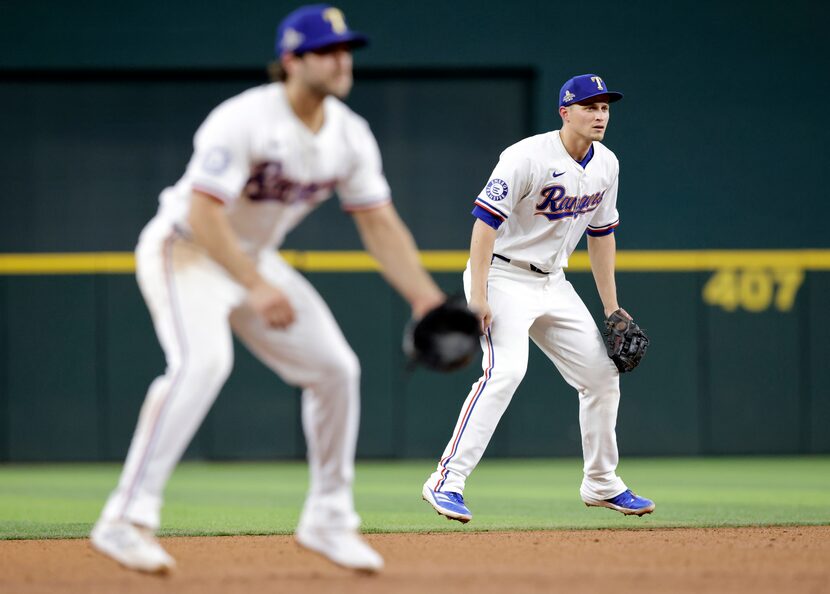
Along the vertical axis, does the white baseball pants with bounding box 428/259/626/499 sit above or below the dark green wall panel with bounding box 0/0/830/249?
below

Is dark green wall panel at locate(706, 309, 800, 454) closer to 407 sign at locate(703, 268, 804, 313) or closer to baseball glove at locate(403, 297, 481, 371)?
407 sign at locate(703, 268, 804, 313)

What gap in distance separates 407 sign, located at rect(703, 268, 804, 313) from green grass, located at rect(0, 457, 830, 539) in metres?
1.27

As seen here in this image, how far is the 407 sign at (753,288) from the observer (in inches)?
425

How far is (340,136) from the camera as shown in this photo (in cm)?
405

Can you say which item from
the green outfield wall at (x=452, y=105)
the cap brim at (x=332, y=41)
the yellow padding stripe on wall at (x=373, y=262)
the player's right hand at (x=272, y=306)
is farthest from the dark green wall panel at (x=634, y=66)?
the player's right hand at (x=272, y=306)

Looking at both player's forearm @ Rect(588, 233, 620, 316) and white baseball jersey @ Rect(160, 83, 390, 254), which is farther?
player's forearm @ Rect(588, 233, 620, 316)

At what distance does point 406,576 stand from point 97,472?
21.0 feet

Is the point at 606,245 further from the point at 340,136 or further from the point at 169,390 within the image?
the point at 169,390

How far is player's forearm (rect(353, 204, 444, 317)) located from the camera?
4.14 metres

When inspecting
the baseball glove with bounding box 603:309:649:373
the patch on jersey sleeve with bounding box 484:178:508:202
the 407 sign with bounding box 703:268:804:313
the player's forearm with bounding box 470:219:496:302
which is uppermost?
the patch on jersey sleeve with bounding box 484:178:508:202

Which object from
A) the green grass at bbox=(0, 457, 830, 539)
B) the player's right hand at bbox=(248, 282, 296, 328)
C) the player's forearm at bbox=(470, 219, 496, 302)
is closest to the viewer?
the player's right hand at bbox=(248, 282, 296, 328)

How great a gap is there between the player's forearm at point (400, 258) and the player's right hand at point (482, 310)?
4.44 ft

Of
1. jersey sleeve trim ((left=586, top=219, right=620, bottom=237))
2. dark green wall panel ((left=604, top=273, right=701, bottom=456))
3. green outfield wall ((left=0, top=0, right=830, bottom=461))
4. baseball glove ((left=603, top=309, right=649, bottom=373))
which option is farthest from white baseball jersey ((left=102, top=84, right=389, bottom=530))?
green outfield wall ((left=0, top=0, right=830, bottom=461))

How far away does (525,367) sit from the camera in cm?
571
